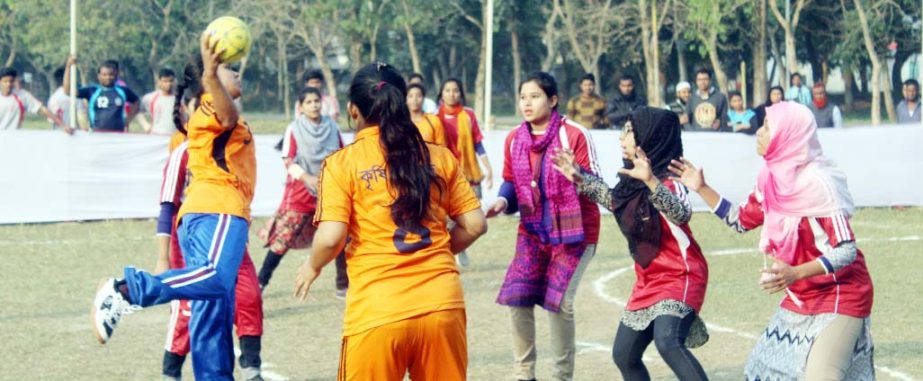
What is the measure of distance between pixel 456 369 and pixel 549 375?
3220mm

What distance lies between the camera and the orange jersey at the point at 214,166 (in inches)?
263

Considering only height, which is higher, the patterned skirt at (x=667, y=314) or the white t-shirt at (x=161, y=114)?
the white t-shirt at (x=161, y=114)

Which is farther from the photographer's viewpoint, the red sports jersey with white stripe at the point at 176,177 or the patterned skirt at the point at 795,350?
the red sports jersey with white stripe at the point at 176,177

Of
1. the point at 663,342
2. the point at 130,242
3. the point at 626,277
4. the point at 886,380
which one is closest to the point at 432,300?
the point at 663,342

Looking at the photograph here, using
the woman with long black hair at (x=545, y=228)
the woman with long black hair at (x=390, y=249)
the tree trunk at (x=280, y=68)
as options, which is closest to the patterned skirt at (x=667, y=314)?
the woman with long black hair at (x=545, y=228)

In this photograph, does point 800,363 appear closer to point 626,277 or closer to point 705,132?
point 626,277

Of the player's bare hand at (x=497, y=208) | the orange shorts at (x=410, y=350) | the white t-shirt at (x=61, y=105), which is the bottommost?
the orange shorts at (x=410, y=350)

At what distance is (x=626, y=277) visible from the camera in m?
12.3

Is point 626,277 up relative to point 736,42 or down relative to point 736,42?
down

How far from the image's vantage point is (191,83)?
22.9ft

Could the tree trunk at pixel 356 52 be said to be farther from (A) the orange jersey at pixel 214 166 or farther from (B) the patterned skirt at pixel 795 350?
(B) the patterned skirt at pixel 795 350

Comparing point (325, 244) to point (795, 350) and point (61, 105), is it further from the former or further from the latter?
point (61, 105)

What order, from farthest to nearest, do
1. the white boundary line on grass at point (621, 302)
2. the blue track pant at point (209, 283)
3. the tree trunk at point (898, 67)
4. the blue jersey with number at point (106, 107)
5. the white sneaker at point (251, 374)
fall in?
the tree trunk at point (898, 67), the blue jersey with number at point (106, 107), the white boundary line on grass at point (621, 302), the white sneaker at point (251, 374), the blue track pant at point (209, 283)

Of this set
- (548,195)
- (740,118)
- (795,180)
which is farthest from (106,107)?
(795,180)
